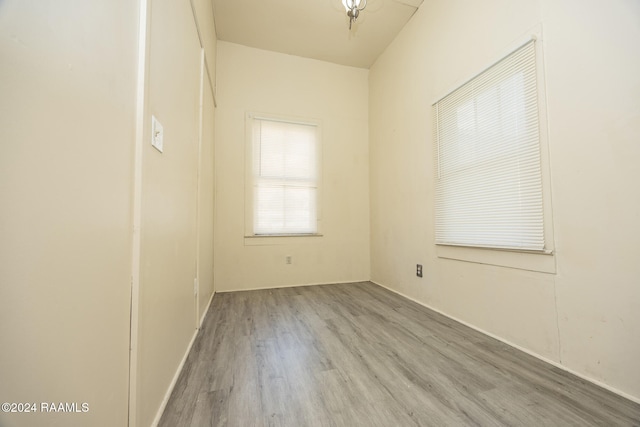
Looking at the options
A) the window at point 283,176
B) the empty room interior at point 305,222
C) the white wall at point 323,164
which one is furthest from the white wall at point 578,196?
the window at point 283,176

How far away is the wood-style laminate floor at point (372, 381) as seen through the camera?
111cm

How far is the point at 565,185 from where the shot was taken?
146cm

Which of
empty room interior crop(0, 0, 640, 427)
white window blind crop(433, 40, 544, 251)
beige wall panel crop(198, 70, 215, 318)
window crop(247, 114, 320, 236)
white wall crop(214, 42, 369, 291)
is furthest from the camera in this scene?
window crop(247, 114, 320, 236)

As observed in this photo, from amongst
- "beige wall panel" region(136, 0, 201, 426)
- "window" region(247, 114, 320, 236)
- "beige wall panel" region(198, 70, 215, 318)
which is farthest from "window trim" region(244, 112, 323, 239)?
"beige wall panel" region(136, 0, 201, 426)

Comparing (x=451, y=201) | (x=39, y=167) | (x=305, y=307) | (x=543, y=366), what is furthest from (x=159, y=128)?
(x=543, y=366)

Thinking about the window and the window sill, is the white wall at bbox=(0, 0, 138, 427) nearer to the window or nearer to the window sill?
the window sill

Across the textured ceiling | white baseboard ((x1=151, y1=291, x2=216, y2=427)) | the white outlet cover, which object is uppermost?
the textured ceiling

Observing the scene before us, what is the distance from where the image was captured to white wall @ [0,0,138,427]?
1.38 feet

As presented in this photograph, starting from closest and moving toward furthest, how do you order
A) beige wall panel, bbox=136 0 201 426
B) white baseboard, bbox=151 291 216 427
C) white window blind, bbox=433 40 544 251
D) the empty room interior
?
1. the empty room interior
2. beige wall panel, bbox=136 0 201 426
3. white baseboard, bbox=151 291 216 427
4. white window blind, bbox=433 40 544 251

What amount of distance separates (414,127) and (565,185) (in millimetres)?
1601

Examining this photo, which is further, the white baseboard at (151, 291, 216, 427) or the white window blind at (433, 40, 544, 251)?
the white window blind at (433, 40, 544, 251)

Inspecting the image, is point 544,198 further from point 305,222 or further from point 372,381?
point 305,222

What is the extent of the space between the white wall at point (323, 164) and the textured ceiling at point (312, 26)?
20 cm

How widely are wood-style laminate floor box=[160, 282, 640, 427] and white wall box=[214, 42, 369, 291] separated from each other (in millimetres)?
1155
